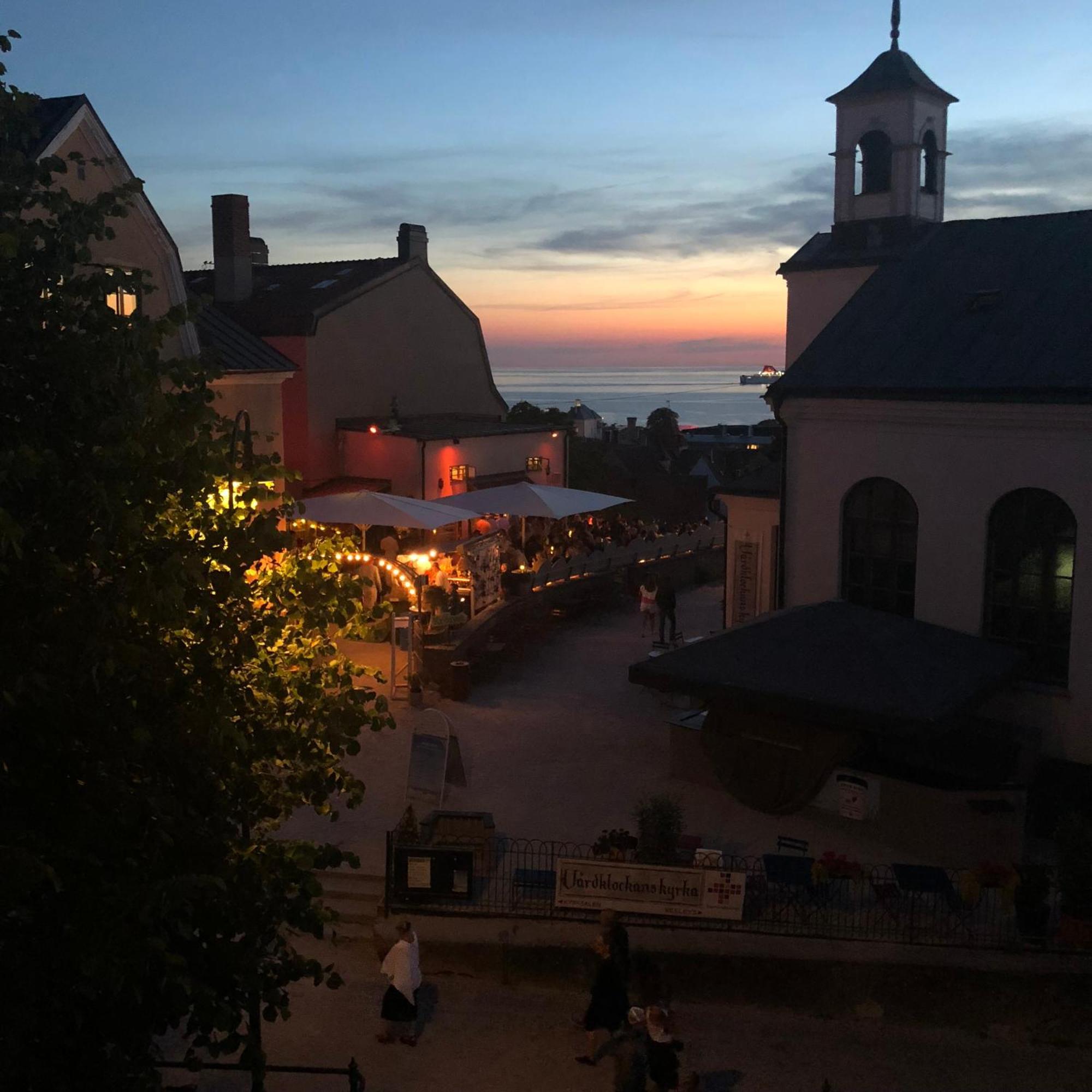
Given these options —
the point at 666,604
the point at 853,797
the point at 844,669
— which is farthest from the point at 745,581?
the point at 853,797

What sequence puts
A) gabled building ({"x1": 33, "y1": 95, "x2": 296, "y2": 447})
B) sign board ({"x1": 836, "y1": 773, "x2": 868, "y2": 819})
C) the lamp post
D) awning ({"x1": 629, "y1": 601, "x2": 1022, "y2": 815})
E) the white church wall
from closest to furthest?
the lamp post → awning ({"x1": 629, "y1": 601, "x2": 1022, "y2": 815}) → sign board ({"x1": 836, "y1": 773, "x2": 868, "y2": 819}) → the white church wall → gabled building ({"x1": 33, "y1": 95, "x2": 296, "y2": 447})

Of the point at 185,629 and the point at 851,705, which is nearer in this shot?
the point at 185,629

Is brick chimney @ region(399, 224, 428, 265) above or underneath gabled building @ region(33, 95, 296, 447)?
above

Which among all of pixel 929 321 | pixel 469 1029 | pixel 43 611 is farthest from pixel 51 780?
pixel 929 321

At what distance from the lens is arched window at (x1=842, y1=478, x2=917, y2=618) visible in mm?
19375

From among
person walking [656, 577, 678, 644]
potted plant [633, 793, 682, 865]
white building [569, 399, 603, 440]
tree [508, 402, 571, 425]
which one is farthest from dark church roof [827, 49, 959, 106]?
white building [569, 399, 603, 440]

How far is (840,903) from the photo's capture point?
13.6 metres

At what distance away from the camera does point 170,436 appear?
7.42m

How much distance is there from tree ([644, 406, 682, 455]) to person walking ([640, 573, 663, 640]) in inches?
1903

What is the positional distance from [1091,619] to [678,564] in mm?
19812

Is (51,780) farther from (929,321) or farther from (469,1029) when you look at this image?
(929,321)

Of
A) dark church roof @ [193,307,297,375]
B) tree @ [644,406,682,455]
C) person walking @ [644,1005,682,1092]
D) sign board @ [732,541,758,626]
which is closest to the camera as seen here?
person walking @ [644,1005,682,1092]

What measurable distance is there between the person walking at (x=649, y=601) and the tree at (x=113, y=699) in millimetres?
20323

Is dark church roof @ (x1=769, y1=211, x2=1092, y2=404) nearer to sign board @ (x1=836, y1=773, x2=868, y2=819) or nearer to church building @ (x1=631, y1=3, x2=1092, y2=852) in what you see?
church building @ (x1=631, y1=3, x2=1092, y2=852)
